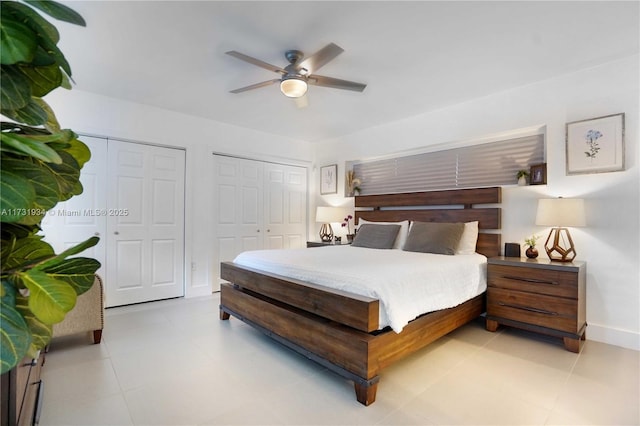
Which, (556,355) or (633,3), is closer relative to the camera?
(633,3)

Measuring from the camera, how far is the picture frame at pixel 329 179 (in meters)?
5.32

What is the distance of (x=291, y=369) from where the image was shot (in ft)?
7.34

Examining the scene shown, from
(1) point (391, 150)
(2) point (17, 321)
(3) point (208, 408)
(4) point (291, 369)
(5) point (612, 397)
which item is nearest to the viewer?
(2) point (17, 321)

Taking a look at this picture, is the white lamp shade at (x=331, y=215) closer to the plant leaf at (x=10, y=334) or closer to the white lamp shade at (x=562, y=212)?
the white lamp shade at (x=562, y=212)

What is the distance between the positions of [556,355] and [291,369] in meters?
Answer: 2.12

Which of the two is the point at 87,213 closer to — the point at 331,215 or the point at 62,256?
the point at 331,215

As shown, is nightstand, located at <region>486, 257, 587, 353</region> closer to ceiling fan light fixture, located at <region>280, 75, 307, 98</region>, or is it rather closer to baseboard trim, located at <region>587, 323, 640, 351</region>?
baseboard trim, located at <region>587, 323, 640, 351</region>

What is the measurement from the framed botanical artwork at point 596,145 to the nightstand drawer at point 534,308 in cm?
125

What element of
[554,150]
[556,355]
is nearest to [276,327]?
[556,355]

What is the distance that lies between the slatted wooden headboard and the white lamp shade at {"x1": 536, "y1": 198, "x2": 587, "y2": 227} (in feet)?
1.92

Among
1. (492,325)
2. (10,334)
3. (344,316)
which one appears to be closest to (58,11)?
(10,334)

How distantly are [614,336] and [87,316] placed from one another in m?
4.52

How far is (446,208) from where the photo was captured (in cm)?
385

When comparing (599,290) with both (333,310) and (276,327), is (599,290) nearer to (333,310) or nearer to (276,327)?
(333,310)
